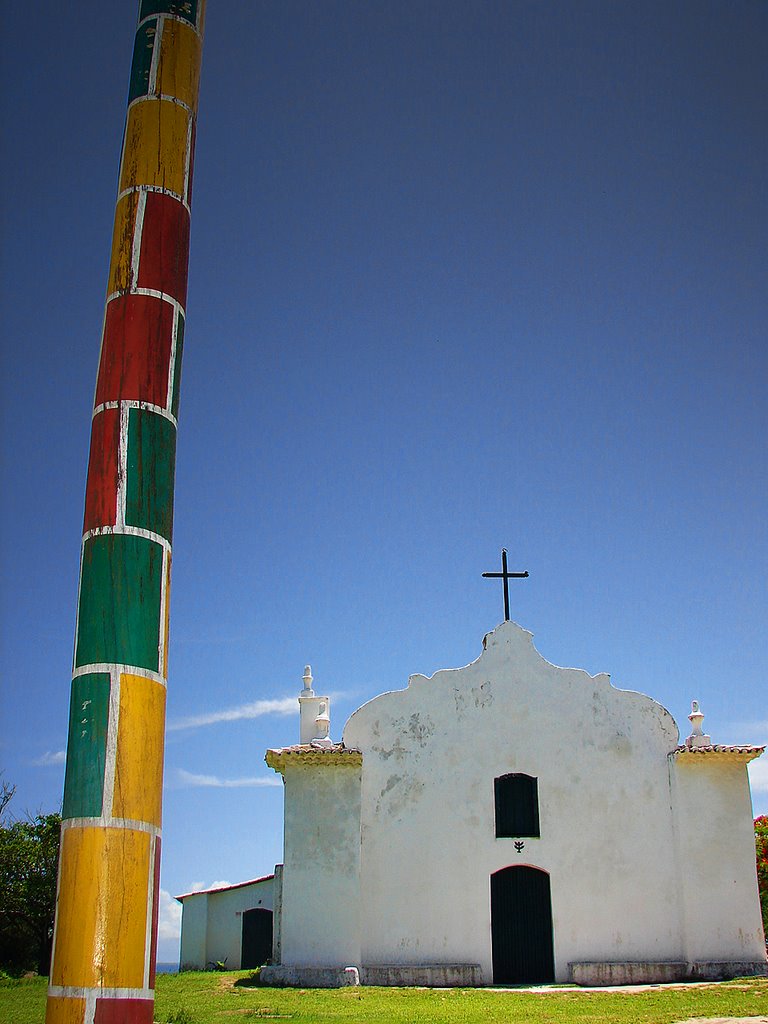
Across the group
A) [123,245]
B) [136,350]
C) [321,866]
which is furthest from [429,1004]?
[123,245]

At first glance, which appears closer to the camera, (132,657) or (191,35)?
(132,657)

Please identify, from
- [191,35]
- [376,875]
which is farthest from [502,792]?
[191,35]

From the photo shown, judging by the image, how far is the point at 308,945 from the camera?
62.5ft

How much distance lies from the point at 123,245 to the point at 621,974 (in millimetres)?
15882

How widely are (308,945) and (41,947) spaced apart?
1095 centimetres

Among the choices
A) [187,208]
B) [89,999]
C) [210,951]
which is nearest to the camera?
[89,999]

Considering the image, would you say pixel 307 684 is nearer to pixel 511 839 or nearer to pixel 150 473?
pixel 511 839

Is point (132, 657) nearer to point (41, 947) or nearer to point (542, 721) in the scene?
point (542, 721)

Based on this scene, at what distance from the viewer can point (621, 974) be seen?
18812 millimetres

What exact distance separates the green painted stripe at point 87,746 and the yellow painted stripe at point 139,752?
0.13m

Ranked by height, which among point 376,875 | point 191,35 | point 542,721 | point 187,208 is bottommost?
point 376,875

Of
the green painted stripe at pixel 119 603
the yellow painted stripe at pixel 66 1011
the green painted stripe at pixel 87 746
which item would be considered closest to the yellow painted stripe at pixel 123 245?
the green painted stripe at pixel 119 603

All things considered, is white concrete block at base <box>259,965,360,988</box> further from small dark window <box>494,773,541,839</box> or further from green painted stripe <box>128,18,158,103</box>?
green painted stripe <box>128,18,158,103</box>

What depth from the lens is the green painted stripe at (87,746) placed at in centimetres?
779
